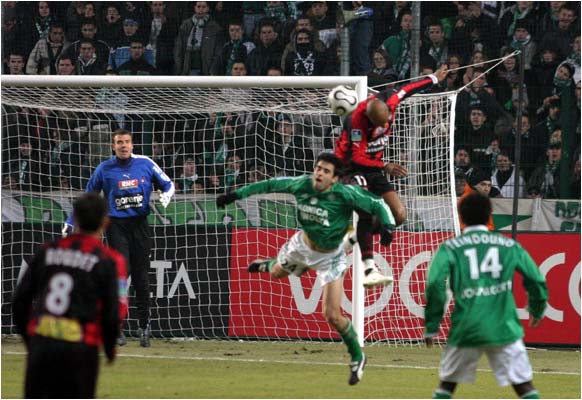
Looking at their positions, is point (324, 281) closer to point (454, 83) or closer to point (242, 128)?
point (242, 128)

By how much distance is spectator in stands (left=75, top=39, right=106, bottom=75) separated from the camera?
16.8m

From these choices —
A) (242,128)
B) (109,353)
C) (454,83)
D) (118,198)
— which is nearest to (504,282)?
(109,353)

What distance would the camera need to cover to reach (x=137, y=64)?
54.6 ft

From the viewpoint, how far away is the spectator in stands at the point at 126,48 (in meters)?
16.8

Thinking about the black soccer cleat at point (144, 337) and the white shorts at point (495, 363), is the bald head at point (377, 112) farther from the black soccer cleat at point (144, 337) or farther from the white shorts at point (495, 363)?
the black soccer cleat at point (144, 337)

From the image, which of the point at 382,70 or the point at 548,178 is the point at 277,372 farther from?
the point at 382,70

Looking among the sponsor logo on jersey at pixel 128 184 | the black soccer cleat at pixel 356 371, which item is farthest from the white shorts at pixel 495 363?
the sponsor logo on jersey at pixel 128 184

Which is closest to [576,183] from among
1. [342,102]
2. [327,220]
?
[342,102]

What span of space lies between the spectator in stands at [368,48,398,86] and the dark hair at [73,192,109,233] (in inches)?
374

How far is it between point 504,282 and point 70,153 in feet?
26.3

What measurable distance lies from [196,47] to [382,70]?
2.55 metres

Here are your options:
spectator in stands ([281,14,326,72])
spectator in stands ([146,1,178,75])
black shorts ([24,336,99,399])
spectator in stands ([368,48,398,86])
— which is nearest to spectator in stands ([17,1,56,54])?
spectator in stands ([146,1,178,75])

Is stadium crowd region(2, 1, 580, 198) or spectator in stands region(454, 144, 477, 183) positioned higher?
stadium crowd region(2, 1, 580, 198)

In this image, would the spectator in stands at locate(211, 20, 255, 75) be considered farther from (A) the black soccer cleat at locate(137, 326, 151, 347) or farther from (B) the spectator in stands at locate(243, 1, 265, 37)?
(A) the black soccer cleat at locate(137, 326, 151, 347)
